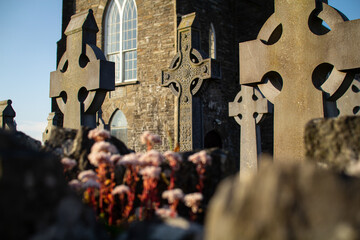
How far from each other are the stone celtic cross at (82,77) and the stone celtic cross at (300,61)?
8.43 feet

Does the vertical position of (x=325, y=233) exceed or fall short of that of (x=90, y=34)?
it falls short

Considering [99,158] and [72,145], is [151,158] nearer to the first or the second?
[99,158]

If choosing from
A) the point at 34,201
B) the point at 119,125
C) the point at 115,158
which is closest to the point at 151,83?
the point at 119,125

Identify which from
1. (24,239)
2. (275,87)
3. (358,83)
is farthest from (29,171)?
(358,83)

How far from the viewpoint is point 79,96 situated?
6.81m

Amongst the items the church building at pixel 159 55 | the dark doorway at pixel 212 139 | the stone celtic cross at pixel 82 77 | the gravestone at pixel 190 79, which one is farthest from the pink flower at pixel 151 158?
the dark doorway at pixel 212 139

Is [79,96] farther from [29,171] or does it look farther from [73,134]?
[29,171]

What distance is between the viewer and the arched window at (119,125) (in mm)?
17094

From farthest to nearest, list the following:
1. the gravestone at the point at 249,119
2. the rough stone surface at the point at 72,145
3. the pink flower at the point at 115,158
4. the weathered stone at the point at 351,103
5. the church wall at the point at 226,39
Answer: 1. the church wall at the point at 226,39
2. the weathered stone at the point at 351,103
3. the gravestone at the point at 249,119
4. the rough stone surface at the point at 72,145
5. the pink flower at the point at 115,158

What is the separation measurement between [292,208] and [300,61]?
370 cm

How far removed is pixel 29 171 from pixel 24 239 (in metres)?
0.20

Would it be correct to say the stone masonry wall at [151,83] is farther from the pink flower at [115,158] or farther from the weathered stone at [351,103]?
the pink flower at [115,158]

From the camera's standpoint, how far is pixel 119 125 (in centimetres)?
1728

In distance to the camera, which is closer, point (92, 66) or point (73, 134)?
point (73, 134)
